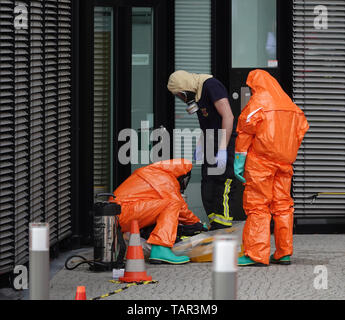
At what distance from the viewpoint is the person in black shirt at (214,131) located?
27.4 ft

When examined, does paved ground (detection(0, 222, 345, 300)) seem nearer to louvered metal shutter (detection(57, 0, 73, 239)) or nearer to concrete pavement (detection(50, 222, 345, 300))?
concrete pavement (detection(50, 222, 345, 300))

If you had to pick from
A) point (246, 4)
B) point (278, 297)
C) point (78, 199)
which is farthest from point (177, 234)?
point (246, 4)

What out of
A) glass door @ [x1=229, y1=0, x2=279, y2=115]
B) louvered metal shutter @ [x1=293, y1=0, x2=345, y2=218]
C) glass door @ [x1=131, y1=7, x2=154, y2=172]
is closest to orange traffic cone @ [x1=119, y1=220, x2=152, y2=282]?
glass door @ [x1=131, y1=7, x2=154, y2=172]

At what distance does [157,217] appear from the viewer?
7578 millimetres

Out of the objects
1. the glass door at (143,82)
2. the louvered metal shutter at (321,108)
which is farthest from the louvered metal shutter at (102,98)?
the louvered metal shutter at (321,108)

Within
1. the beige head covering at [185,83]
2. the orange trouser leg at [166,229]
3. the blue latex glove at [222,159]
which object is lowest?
the orange trouser leg at [166,229]

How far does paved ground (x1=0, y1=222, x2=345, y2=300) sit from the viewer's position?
6.15m

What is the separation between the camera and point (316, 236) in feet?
32.0

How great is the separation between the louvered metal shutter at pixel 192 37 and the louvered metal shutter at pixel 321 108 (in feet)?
3.87

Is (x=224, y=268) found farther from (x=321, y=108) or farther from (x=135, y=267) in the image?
(x=321, y=108)

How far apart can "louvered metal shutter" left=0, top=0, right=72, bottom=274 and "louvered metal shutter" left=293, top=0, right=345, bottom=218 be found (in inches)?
113

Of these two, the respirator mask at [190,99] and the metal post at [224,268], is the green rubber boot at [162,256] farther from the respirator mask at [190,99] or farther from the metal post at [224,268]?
the metal post at [224,268]
